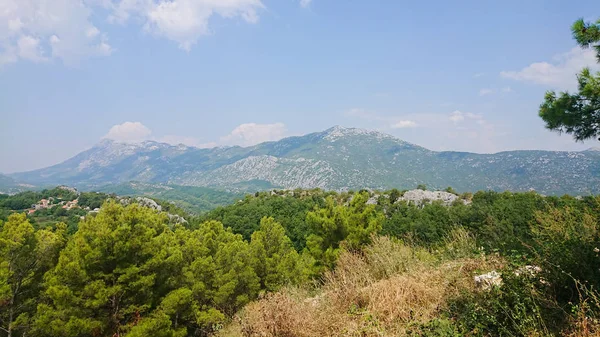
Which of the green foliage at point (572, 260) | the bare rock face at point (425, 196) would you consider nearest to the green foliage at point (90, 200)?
the bare rock face at point (425, 196)

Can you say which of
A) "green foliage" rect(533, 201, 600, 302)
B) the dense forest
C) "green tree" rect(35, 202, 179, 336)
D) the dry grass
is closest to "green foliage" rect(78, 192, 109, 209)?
the dense forest

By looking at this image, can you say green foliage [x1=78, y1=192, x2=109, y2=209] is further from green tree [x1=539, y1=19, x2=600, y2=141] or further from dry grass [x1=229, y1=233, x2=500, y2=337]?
green tree [x1=539, y1=19, x2=600, y2=141]

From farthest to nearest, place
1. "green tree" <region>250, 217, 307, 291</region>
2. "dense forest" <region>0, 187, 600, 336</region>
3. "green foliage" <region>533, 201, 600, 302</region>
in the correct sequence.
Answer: "green tree" <region>250, 217, 307, 291</region>
"dense forest" <region>0, 187, 600, 336</region>
"green foliage" <region>533, 201, 600, 302</region>

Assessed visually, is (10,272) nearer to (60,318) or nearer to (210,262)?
(60,318)

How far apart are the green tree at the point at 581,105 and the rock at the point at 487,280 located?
8.53ft

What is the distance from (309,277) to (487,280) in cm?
1586

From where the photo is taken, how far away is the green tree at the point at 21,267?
47.9 feet

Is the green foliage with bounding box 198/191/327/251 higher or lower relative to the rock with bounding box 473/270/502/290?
lower

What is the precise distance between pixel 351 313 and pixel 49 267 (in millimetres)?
18532

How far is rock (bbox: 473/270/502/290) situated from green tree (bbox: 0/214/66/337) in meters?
18.5

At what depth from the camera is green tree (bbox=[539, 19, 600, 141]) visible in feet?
14.6

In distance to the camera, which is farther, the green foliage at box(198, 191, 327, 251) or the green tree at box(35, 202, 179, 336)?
the green foliage at box(198, 191, 327, 251)

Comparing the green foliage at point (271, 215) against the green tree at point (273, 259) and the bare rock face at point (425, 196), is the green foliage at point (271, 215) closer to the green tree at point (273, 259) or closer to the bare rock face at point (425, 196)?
the bare rock face at point (425, 196)

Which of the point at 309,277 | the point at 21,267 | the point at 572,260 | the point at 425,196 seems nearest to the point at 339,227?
the point at 309,277
